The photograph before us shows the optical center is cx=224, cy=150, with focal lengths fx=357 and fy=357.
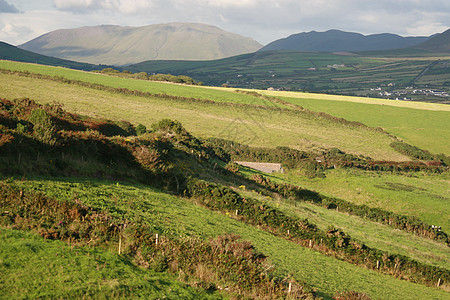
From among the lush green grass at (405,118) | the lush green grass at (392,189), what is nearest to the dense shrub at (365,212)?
the lush green grass at (392,189)

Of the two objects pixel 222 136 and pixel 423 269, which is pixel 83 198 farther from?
pixel 222 136

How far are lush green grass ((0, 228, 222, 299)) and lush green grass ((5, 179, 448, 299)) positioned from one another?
2525mm

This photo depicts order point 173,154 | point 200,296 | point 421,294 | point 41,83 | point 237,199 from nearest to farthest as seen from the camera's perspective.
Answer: point 200,296 < point 421,294 < point 237,199 < point 173,154 < point 41,83

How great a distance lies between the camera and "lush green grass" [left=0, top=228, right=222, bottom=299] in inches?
284

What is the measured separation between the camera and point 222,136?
57969 millimetres

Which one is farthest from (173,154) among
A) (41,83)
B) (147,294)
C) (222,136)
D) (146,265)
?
(41,83)

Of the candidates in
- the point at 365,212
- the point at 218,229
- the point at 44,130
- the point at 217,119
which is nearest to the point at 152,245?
the point at 218,229

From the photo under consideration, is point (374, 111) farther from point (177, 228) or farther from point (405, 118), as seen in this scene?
point (177, 228)

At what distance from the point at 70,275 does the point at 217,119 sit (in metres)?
61.9

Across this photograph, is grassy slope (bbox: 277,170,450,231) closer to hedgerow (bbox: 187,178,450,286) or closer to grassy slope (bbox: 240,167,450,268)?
grassy slope (bbox: 240,167,450,268)

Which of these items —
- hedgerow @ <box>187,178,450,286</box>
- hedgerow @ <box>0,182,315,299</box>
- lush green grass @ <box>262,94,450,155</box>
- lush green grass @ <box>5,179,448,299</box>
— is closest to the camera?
hedgerow @ <box>0,182,315,299</box>

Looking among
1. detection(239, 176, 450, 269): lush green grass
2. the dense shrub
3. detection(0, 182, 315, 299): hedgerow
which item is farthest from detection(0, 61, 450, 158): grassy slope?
detection(0, 182, 315, 299): hedgerow

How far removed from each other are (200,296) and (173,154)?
1597 centimetres

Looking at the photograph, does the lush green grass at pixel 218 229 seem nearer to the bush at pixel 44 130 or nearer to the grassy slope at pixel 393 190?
the bush at pixel 44 130
